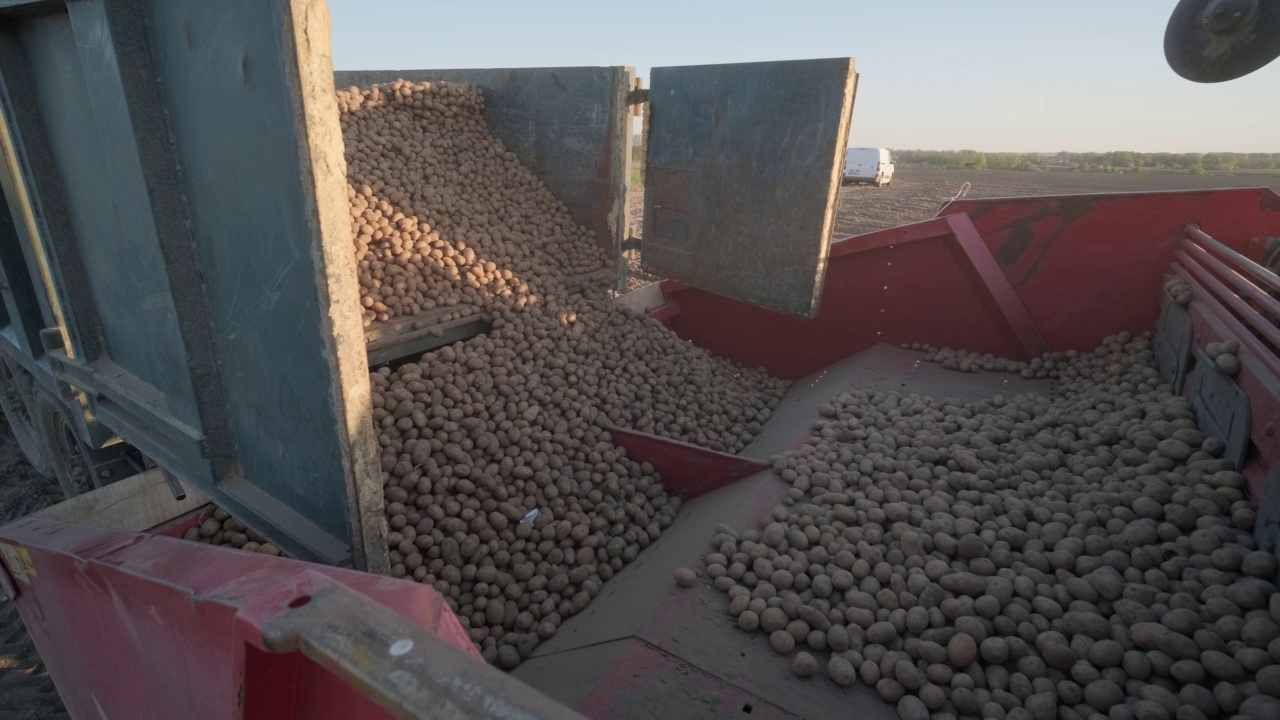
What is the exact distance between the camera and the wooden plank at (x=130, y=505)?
2.03 m

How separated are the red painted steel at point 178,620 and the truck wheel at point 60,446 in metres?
1.49

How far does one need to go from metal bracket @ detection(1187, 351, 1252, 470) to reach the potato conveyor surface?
5.32 feet

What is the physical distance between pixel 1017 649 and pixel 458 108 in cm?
488

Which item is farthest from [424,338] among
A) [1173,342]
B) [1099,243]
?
[1099,243]

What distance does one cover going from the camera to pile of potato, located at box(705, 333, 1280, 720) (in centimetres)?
182

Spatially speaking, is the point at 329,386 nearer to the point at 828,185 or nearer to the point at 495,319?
the point at 495,319

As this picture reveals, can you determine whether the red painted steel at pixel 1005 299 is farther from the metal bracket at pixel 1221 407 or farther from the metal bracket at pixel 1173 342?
the metal bracket at pixel 1221 407

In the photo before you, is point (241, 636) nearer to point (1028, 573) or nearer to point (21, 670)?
point (1028, 573)

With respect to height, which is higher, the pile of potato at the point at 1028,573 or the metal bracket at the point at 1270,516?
the metal bracket at the point at 1270,516

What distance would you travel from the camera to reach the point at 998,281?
4.22m

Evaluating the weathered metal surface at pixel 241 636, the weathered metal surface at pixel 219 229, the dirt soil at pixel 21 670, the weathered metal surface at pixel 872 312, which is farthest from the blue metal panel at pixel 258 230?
the weathered metal surface at pixel 872 312

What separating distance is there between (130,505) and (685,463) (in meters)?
A: 2.20

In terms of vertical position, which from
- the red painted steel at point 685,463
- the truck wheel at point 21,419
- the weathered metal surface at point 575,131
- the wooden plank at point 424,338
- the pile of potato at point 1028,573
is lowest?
the truck wheel at point 21,419

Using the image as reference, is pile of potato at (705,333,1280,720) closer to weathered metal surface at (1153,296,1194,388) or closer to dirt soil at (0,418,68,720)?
weathered metal surface at (1153,296,1194,388)
